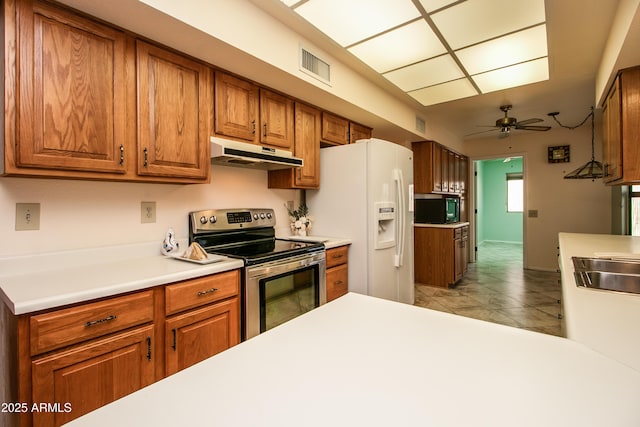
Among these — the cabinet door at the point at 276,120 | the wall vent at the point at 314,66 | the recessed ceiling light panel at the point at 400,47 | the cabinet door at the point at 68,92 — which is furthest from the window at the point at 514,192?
the cabinet door at the point at 68,92

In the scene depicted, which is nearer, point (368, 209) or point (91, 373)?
point (91, 373)

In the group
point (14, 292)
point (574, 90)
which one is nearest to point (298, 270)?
point (14, 292)

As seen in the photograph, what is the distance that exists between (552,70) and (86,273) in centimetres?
386

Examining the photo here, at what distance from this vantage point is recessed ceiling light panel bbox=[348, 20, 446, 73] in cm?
225

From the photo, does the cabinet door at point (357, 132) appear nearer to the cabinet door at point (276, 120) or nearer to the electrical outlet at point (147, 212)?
the cabinet door at point (276, 120)

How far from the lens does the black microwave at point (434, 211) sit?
4.50m

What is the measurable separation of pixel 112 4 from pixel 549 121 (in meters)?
5.59

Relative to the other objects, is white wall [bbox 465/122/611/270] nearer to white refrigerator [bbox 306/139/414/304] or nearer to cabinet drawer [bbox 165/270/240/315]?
white refrigerator [bbox 306/139/414/304]

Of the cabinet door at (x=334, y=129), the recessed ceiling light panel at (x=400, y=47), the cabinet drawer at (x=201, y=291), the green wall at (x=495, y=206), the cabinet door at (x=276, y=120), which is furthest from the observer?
the green wall at (x=495, y=206)

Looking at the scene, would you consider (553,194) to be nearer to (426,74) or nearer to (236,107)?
(426,74)

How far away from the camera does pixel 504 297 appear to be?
400 cm

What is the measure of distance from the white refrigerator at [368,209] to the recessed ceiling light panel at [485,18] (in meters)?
1.01

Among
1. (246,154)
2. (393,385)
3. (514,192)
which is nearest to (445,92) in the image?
(246,154)

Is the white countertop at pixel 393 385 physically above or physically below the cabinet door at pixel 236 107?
below
